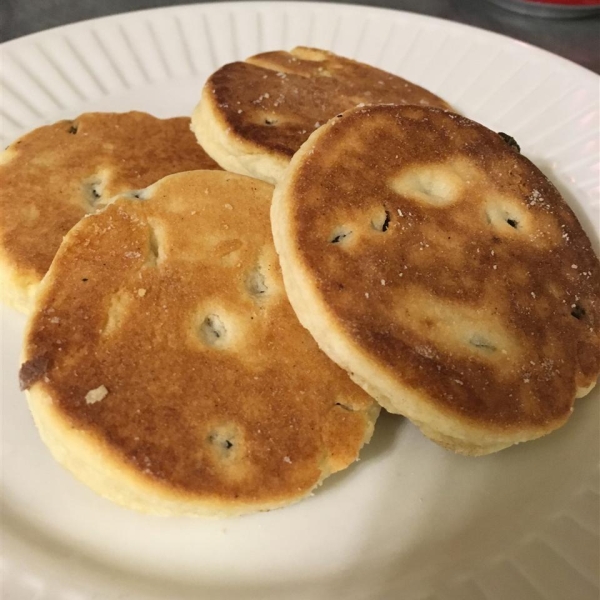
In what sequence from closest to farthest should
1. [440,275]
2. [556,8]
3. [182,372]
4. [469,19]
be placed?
[182,372], [440,275], [556,8], [469,19]

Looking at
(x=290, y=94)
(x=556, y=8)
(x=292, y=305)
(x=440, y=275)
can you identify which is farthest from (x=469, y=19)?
(x=292, y=305)

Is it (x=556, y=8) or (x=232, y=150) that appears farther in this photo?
(x=556, y=8)

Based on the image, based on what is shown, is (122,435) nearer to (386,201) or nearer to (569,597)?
(386,201)

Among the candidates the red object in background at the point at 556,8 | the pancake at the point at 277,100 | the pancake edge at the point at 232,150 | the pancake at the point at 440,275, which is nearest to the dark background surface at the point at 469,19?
the red object in background at the point at 556,8

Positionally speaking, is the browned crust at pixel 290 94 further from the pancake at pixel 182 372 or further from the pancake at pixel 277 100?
the pancake at pixel 182 372

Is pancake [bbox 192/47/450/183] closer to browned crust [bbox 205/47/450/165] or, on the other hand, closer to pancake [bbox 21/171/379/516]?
browned crust [bbox 205/47/450/165]

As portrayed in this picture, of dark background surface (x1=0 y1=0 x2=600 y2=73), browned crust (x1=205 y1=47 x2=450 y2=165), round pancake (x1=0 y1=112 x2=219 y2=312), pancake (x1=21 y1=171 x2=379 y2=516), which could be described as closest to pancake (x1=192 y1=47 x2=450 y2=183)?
browned crust (x1=205 y1=47 x2=450 y2=165)

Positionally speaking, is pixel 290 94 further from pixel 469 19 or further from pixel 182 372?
pixel 469 19
